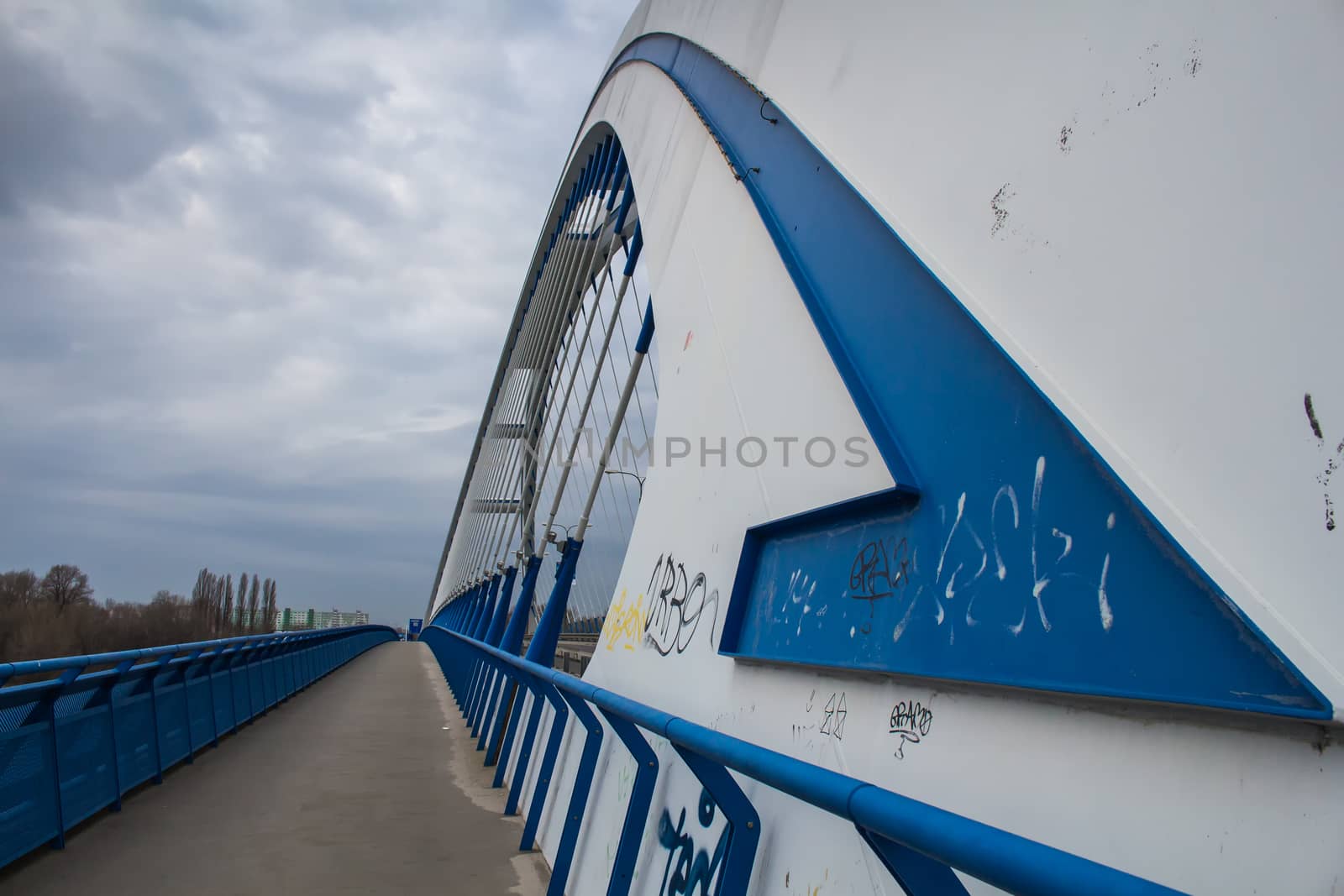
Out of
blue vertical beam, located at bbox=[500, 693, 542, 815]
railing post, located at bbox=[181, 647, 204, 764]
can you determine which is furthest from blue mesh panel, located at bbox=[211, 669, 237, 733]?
blue vertical beam, located at bbox=[500, 693, 542, 815]

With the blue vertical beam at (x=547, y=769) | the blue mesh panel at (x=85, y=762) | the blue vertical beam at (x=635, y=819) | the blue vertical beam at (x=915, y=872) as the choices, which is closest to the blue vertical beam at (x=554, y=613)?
the blue vertical beam at (x=547, y=769)

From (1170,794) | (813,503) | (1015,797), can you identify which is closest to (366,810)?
(813,503)

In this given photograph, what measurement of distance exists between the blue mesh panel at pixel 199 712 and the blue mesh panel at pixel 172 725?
0.61 feet

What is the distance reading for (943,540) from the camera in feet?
9.01

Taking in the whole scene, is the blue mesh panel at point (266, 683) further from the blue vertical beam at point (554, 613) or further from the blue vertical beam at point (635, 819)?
the blue vertical beam at point (635, 819)

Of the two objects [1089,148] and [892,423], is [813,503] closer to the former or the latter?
[892,423]

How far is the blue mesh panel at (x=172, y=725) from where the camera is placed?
23.7ft

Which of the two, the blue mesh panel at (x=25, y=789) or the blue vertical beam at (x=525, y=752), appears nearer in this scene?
the blue mesh panel at (x=25, y=789)

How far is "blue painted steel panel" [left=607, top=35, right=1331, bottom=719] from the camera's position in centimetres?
188

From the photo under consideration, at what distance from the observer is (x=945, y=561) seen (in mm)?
2695

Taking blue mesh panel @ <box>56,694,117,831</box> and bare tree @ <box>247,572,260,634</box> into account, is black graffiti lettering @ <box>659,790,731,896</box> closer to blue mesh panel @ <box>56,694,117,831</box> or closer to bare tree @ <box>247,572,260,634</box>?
blue mesh panel @ <box>56,694,117,831</box>

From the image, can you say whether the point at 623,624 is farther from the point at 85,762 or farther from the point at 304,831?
the point at 85,762

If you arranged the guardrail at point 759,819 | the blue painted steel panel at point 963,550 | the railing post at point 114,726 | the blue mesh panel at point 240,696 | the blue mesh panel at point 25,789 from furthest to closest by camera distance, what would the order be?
the blue mesh panel at point 240,696, the railing post at point 114,726, the blue mesh panel at point 25,789, the blue painted steel panel at point 963,550, the guardrail at point 759,819

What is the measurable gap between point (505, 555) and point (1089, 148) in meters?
18.0
